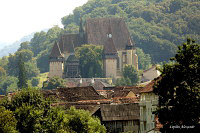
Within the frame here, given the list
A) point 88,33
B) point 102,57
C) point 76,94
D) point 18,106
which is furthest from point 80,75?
point 18,106

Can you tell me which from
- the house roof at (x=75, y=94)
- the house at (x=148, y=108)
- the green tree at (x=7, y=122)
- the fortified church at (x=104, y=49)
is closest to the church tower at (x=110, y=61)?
the fortified church at (x=104, y=49)

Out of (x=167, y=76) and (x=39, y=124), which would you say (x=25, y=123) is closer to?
(x=39, y=124)

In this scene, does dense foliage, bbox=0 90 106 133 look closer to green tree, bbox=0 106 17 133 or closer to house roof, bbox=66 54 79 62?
green tree, bbox=0 106 17 133

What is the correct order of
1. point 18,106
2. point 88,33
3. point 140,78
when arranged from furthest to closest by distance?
point 88,33, point 140,78, point 18,106

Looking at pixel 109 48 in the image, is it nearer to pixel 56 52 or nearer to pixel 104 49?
pixel 104 49

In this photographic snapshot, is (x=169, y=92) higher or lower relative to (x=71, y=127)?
higher

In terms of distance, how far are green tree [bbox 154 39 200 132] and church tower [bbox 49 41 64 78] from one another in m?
137

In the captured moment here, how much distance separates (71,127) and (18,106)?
4.48 meters

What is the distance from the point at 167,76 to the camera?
124ft

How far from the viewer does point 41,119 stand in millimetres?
52938

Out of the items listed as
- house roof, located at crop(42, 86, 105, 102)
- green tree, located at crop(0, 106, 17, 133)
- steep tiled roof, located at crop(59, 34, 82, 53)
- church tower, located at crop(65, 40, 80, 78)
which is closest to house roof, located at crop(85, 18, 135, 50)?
steep tiled roof, located at crop(59, 34, 82, 53)

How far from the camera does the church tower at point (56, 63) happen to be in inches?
6914

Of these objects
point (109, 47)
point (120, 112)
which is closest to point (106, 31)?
point (109, 47)

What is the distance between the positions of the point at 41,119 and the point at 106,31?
136674 mm
